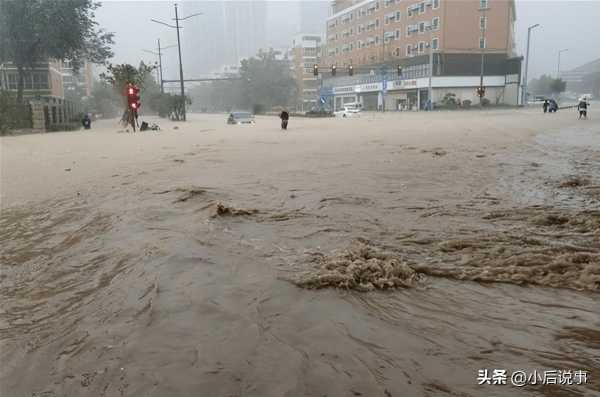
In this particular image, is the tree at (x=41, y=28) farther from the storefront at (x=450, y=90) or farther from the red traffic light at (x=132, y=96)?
the storefront at (x=450, y=90)

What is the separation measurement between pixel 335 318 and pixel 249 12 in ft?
647

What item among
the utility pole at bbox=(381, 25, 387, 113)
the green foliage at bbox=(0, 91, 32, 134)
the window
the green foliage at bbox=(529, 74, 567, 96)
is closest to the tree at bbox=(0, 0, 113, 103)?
the green foliage at bbox=(0, 91, 32, 134)

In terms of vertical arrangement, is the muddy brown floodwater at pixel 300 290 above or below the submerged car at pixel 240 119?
below

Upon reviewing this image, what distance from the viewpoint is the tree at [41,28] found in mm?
33031

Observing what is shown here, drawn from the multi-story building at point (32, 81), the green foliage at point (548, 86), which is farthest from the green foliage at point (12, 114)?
the green foliage at point (548, 86)

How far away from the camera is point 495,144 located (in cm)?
1678

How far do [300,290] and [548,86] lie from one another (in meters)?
98.8

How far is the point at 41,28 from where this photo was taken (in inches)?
1325

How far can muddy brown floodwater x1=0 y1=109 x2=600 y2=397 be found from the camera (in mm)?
2895

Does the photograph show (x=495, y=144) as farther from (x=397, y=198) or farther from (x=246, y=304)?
(x=246, y=304)

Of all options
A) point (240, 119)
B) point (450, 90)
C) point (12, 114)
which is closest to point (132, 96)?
point (12, 114)

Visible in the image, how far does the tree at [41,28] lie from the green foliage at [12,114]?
211cm

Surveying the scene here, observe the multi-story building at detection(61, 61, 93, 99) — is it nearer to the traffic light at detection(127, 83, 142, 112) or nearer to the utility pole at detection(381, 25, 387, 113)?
the utility pole at detection(381, 25, 387, 113)

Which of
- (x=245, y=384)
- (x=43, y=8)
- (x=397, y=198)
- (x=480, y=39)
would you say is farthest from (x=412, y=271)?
(x=480, y=39)
